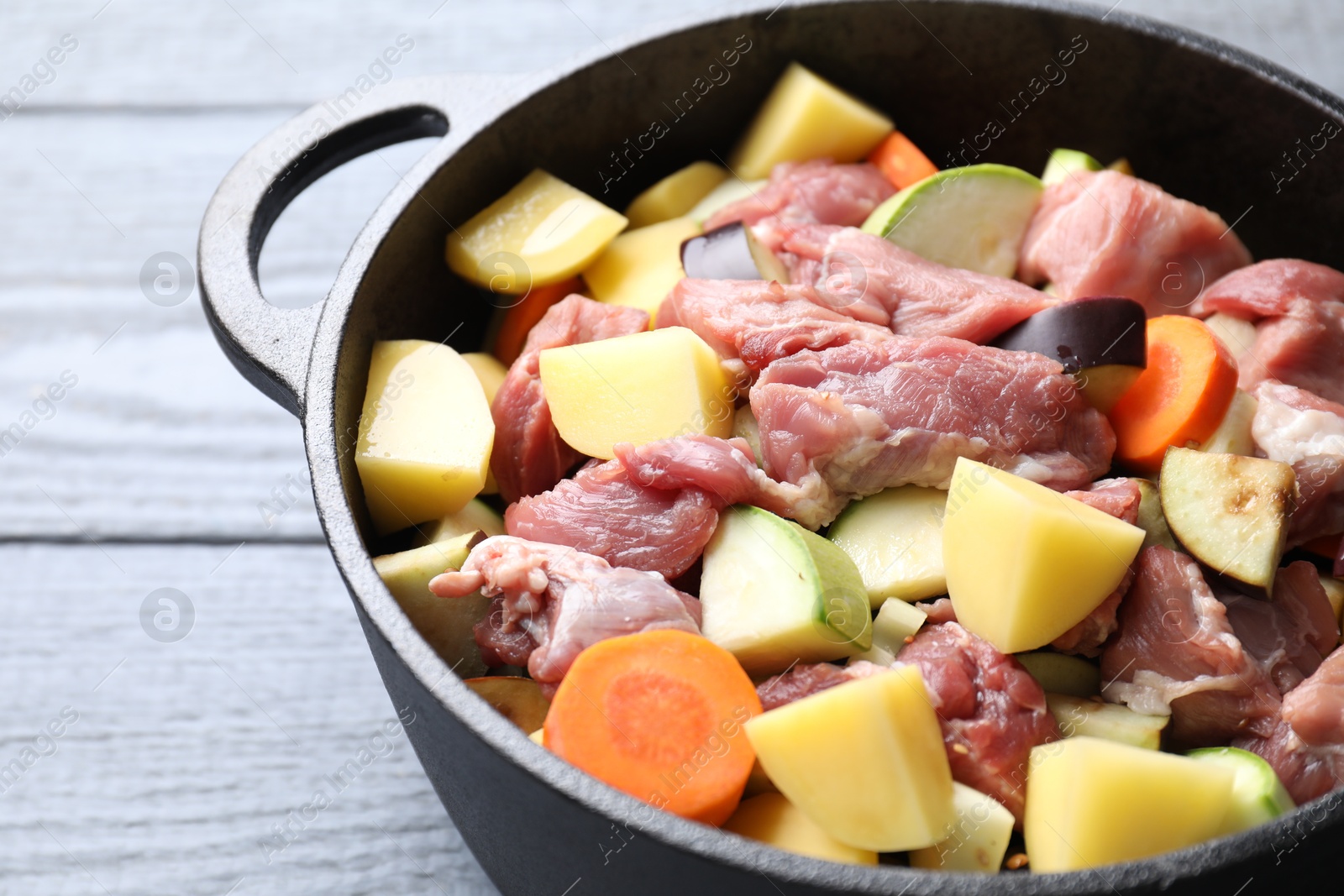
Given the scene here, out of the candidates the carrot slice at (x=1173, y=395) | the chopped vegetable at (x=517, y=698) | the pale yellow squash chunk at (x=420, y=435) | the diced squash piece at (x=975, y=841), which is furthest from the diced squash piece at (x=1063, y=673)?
the pale yellow squash chunk at (x=420, y=435)

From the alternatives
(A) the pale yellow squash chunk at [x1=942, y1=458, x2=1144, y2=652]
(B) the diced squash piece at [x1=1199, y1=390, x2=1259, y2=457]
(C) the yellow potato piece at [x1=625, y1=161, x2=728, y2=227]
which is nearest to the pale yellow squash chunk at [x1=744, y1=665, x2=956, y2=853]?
(A) the pale yellow squash chunk at [x1=942, y1=458, x2=1144, y2=652]

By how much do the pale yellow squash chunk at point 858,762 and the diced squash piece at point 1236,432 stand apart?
94 centimetres

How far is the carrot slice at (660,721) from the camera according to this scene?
70.1 inches

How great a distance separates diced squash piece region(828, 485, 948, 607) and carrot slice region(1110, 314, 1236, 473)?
18.4 inches

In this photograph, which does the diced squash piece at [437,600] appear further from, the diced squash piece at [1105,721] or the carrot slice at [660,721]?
the diced squash piece at [1105,721]

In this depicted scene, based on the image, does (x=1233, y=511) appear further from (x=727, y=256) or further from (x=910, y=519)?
(x=727, y=256)

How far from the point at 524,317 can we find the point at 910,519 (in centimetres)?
103

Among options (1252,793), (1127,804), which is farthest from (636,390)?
(1252,793)

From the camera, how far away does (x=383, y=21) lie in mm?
4043

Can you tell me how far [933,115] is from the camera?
2955 millimetres

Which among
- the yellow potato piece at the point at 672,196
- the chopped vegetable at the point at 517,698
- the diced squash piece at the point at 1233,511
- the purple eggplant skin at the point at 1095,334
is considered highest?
the purple eggplant skin at the point at 1095,334

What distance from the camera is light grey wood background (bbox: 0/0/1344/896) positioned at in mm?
2684

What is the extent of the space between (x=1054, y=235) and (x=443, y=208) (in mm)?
1377

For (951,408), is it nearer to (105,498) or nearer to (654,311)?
(654,311)
